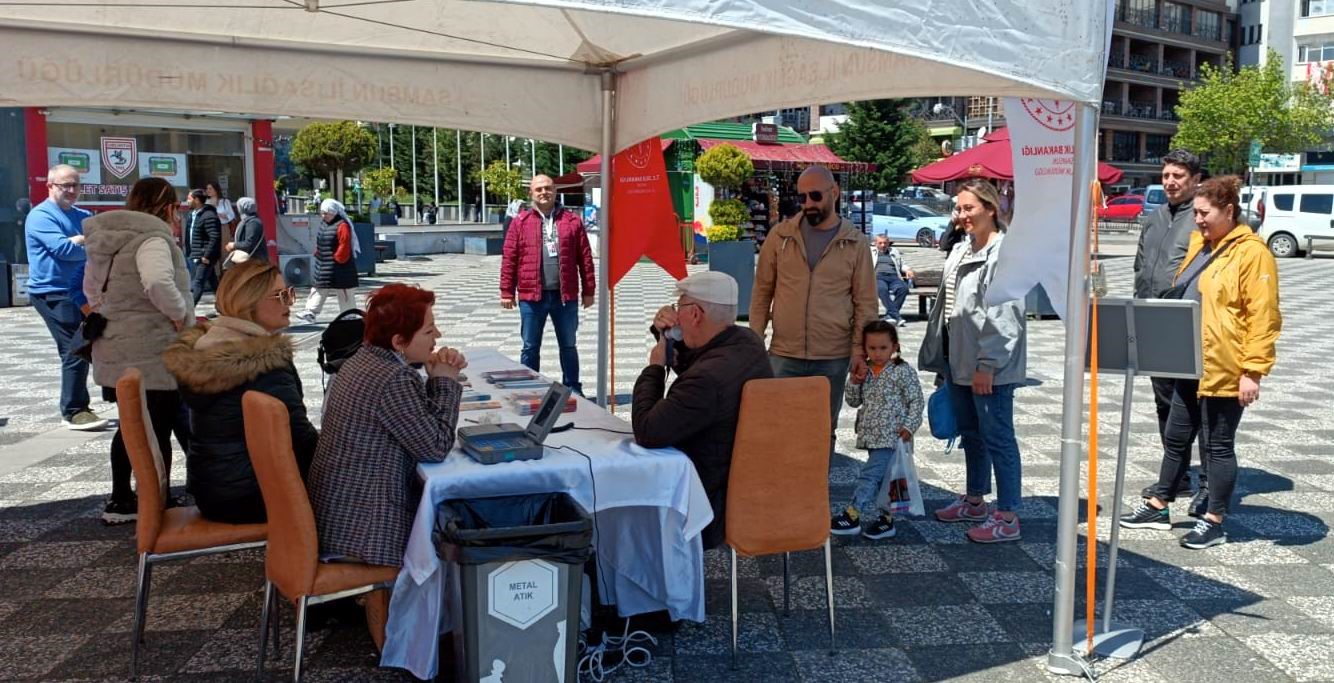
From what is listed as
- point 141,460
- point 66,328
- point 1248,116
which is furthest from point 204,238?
point 1248,116

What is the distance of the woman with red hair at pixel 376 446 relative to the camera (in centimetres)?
347

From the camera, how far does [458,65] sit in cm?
575

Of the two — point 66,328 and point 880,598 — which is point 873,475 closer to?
point 880,598

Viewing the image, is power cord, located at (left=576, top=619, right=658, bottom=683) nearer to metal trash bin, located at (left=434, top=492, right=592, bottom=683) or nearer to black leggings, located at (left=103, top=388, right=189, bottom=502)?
metal trash bin, located at (left=434, top=492, right=592, bottom=683)

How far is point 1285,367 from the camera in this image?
1070cm

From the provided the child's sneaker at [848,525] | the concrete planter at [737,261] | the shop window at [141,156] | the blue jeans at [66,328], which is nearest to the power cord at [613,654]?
the child's sneaker at [848,525]

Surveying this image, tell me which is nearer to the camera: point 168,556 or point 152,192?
point 168,556

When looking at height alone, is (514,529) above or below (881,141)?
below

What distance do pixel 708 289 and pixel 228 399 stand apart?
170 centimetres

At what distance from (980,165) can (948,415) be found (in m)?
10.4

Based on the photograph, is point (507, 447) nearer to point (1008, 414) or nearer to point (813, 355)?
point (813, 355)

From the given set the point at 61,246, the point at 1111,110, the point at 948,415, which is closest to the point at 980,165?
the point at 948,415

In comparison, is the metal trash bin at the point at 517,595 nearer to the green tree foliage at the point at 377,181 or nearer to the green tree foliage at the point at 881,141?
the green tree foliage at the point at 881,141

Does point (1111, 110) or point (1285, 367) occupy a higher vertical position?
point (1111, 110)
